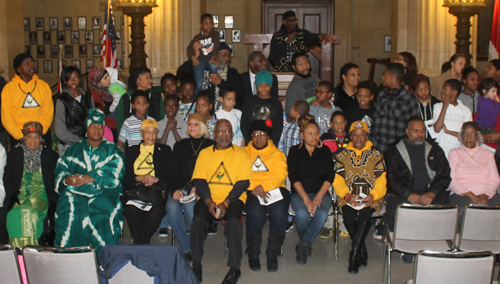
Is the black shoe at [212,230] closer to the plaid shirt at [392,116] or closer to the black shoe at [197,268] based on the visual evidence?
the black shoe at [197,268]

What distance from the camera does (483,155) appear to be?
16.2 ft

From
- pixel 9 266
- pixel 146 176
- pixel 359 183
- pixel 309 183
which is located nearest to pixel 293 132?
pixel 309 183

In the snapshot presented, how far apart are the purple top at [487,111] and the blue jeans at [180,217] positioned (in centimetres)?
332

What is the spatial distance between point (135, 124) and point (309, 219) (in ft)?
6.66

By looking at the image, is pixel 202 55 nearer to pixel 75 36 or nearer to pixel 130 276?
pixel 130 276

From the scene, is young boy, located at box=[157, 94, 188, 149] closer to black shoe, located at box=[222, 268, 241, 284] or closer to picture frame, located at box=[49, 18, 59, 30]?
black shoe, located at box=[222, 268, 241, 284]

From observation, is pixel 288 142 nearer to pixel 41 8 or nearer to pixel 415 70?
pixel 415 70

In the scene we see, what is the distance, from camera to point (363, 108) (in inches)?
221

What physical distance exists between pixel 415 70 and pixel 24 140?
4490mm

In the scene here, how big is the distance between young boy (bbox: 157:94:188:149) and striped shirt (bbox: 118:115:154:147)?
23cm

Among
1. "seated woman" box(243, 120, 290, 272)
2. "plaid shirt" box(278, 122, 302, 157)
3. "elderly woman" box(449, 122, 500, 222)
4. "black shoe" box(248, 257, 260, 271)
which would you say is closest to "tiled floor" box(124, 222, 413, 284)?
"black shoe" box(248, 257, 260, 271)

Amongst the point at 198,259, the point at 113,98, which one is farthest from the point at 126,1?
the point at 198,259

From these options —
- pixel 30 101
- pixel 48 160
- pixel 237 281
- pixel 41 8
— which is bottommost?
pixel 237 281

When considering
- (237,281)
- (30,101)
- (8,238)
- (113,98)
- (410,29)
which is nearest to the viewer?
(237,281)
